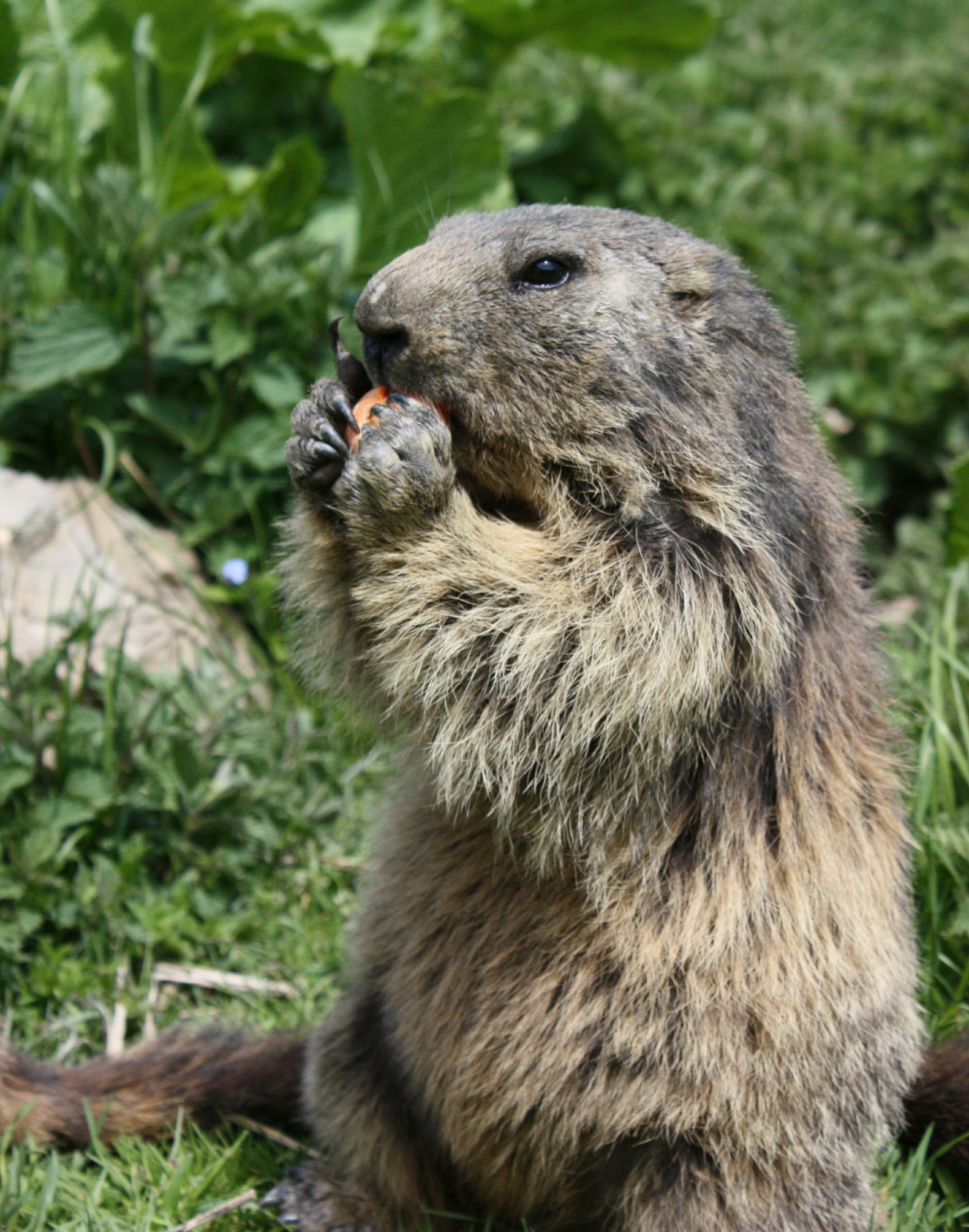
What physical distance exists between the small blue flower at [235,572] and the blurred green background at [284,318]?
0.14 m

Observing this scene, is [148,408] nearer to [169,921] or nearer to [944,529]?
[169,921]

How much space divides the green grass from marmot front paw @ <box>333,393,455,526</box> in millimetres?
777

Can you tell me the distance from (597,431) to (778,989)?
123 cm

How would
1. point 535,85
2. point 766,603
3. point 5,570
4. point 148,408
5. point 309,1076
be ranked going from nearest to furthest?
point 766,603 → point 309,1076 → point 5,570 → point 148,408 → point 535,85

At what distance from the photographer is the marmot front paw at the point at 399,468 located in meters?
2.52

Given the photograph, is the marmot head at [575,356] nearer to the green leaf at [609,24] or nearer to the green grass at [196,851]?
the green grass at [196,851]

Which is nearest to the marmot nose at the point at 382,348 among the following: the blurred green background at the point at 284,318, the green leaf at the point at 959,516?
the blurred green background at the point at 284,318

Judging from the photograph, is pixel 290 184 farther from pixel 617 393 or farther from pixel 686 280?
pixel 617 393

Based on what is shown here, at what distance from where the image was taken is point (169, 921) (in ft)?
12.1

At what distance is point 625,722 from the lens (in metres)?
2.52

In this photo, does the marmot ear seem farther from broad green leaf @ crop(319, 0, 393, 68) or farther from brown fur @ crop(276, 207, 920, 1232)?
broad green leaf @ crop(319, 0, 393, 68)

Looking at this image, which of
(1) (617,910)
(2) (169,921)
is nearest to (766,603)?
(1) (617,910)

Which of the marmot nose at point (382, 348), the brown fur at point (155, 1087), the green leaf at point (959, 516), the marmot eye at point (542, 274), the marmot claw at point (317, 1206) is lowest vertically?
the marmot claw at point (317, 1206)

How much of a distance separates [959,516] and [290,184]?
294 centimetres
